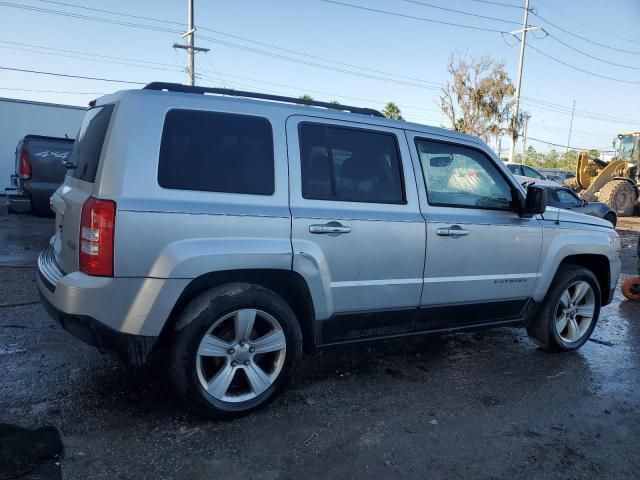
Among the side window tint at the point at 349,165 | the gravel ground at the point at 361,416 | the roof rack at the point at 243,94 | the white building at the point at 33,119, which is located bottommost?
the gravel ground at the point at 361,416

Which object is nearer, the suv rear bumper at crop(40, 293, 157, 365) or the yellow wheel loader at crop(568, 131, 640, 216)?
the suv rear bumper at crop(40, 293, 157, 365)

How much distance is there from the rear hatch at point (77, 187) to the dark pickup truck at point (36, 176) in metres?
6.40

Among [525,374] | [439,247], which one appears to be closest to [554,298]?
[525,374]

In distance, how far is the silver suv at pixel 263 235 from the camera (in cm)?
283

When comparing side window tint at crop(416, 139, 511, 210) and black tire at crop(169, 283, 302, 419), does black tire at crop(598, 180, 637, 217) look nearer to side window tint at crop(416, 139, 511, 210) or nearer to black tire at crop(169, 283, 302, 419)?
side window tint at crop(416, 139, 511, 210)

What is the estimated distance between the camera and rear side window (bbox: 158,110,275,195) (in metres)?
2.95

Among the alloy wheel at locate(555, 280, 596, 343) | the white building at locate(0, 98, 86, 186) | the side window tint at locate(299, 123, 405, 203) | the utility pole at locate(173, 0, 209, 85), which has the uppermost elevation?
the utility pole at locate(173, 0, 209, 85)

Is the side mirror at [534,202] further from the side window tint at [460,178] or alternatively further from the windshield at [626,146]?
the windshield at [626,146]

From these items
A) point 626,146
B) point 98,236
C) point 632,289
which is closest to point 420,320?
point 98,236

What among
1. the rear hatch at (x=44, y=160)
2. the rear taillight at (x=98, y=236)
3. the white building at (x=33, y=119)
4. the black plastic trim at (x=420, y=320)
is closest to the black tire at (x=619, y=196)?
the black plastic trim at (x=420, y=320)

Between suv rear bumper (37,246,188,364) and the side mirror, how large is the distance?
2.86 metres

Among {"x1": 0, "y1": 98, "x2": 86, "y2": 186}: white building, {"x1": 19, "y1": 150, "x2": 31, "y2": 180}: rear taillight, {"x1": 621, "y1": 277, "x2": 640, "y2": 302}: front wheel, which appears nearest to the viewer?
{"x1": 621, "y1": 277, "x2": 640, "y2": 302}: front wheel

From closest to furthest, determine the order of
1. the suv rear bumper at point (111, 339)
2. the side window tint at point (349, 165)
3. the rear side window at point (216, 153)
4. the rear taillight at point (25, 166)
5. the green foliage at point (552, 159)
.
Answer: the suv rear bumper at point (111, 339) → the rear side window at point (216, 153) → the side window tint at point (349, 165) → the rear taillight at point (25, 166) → the green foliage at point (552, 159)

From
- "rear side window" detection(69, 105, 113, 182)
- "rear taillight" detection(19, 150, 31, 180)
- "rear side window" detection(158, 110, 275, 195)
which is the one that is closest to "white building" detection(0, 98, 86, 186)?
"rear taillight" detection(19, 150, 31, 180)
